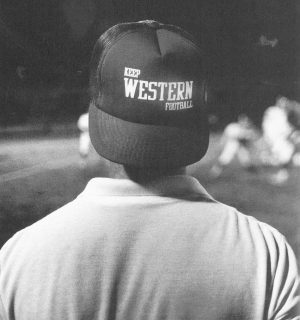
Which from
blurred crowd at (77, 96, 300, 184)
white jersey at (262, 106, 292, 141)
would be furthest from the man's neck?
white jersey at (262, 106, 292, 141)

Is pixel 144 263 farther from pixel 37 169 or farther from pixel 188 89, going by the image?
pixel 37 169

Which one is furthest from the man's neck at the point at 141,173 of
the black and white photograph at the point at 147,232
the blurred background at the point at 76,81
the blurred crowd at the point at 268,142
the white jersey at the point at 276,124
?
the white jersey at the point at 276,124

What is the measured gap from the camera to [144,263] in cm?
135

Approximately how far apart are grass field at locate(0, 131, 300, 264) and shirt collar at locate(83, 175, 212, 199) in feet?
1.64

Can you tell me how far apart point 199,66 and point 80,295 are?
0.60 meters

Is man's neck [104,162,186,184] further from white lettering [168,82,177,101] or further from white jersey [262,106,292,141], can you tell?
white jersey [262,106,292,141]

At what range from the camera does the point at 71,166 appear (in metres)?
1.91

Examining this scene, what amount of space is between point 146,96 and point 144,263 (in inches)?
15.0

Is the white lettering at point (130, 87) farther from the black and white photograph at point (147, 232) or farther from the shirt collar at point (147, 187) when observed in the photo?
the shirt collar at point (147, 187)

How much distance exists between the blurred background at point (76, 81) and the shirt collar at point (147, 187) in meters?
0.50

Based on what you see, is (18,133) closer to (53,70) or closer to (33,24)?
(53,70)

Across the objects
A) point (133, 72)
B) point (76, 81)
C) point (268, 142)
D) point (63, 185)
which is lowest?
point (63, 185)

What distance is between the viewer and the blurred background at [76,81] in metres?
1.90

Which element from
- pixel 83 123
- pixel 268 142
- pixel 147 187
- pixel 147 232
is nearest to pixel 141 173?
pixel 147 187
